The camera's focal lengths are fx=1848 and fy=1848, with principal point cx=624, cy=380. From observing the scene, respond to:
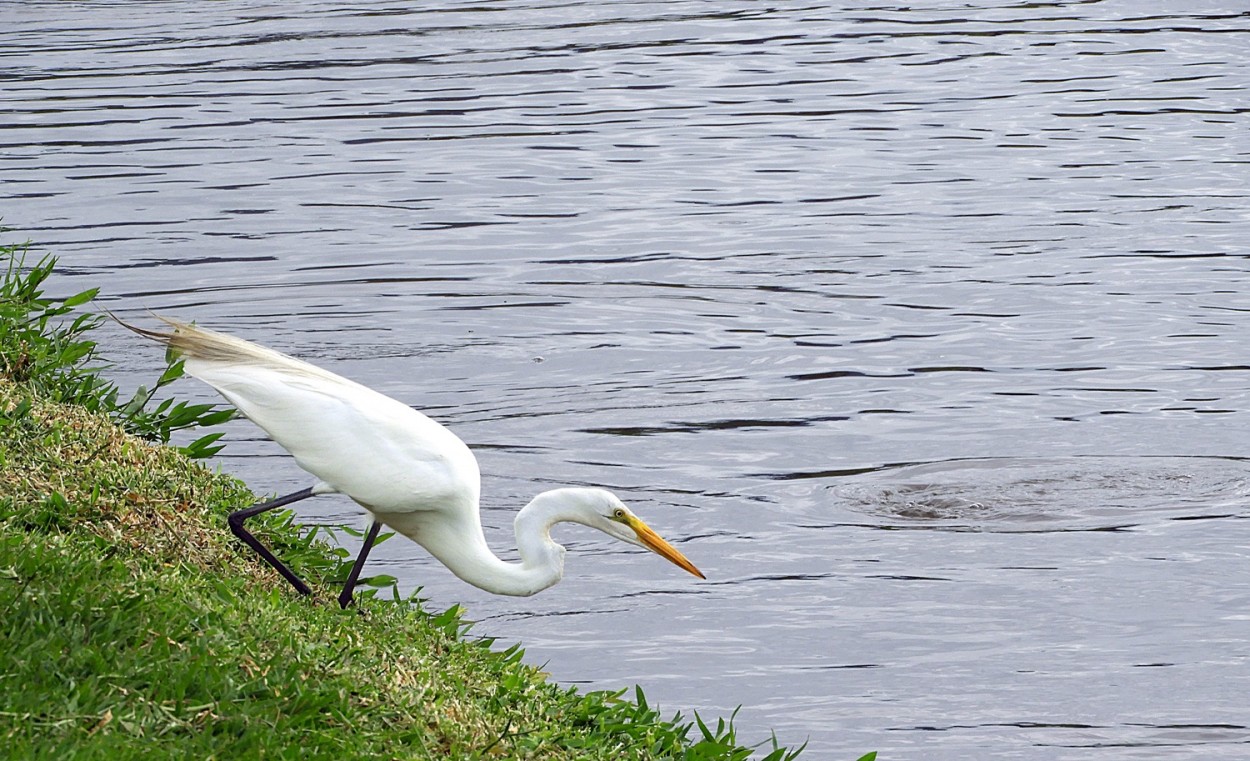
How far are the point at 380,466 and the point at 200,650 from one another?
1.33 m

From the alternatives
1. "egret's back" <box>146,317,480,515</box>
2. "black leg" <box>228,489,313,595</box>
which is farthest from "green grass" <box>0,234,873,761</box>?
"egret's back" <box>146,317,480,515</box>

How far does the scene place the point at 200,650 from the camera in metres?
4.42

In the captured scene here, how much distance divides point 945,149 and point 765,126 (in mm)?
2073

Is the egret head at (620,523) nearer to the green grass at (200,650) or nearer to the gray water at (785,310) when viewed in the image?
the green grass at (200,650)

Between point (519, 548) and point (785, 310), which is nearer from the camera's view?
point (519, 548)

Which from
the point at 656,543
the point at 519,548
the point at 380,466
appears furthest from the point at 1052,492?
the point at 380,466

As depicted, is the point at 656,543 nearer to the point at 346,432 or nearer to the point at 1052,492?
the point at 346,432

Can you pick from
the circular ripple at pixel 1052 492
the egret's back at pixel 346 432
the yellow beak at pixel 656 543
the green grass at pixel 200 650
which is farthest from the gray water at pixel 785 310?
the egret's back at pixel 346 432

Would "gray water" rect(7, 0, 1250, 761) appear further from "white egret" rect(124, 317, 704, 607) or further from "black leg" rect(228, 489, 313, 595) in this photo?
"black leg" rect(228, 489, 313, 595)

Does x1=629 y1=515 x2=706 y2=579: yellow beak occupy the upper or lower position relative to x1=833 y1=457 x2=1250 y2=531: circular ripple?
upper

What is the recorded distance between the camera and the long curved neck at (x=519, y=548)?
5.93 m

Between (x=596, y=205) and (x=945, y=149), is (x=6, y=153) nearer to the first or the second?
(x=596, y=205)

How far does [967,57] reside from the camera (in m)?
21.7

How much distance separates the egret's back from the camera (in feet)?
18.7
